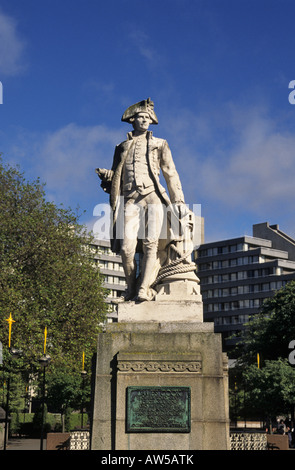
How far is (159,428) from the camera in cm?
1291

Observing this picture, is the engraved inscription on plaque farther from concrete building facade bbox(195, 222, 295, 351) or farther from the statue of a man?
concrete building facade bbox(195, 222, 295, 351)

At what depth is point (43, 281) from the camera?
4072 cm

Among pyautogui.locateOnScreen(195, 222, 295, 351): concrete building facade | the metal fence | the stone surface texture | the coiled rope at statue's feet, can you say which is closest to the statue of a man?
the coiled rope at statue's feet

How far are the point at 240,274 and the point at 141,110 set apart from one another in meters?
94.7

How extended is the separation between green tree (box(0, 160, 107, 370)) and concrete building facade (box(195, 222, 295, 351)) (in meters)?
63.5

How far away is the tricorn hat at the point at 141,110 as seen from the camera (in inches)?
610

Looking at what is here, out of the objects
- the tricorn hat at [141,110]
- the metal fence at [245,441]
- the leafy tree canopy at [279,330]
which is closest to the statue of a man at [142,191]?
the tricorn hat at [141,110]

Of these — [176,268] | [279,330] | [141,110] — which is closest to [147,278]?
[176,268]

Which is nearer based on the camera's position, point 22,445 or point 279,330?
point 22,445

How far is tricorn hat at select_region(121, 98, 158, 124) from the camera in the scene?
15500mm

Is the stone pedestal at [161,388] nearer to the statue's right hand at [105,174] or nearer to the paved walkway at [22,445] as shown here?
the statue's right hand at [105,174]

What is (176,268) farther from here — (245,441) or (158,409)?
(245,441)
